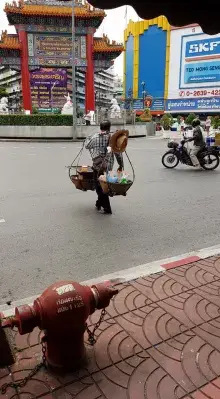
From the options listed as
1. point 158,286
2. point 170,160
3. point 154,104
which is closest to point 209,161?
point 170,160

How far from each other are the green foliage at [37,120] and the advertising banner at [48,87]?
21.4m

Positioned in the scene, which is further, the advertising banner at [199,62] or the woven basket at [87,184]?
the advertising banner at [199,62]

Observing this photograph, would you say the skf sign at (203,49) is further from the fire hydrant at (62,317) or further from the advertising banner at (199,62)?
the fire hydrant at (62,317)

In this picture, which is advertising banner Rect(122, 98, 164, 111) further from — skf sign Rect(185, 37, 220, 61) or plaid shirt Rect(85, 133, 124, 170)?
plaid shirt Rect(85, 133, 124, 170)

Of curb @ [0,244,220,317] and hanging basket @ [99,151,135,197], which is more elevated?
hanging basket @ [99,151,135,197]

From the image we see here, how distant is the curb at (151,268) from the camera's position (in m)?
3.58

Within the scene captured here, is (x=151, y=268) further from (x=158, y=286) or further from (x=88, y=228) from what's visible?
(x=88, y=228)

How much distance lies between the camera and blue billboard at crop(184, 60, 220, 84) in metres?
45.0

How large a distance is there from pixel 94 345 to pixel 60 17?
30.1 metres

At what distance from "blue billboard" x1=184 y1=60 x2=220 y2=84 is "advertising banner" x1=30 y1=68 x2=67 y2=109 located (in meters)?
17.7

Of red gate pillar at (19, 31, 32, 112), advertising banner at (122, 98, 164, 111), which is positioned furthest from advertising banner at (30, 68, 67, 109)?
red gate pillar at (19, 31, 32, 112)

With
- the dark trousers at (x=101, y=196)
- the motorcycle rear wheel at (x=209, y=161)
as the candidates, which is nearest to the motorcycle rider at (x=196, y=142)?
the motorcycle rear wheel at (x=209, y=161)

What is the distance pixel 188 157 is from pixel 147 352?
8914mm

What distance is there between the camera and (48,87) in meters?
46.5
